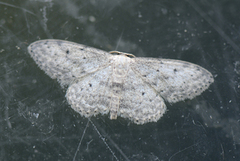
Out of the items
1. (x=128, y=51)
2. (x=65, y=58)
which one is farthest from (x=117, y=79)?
(x=65, y=58)

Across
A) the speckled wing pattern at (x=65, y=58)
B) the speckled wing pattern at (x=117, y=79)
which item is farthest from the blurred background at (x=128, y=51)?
the speckled wing pattern at (x=65, y=58)

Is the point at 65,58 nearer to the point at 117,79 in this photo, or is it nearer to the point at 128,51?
the point at 117,79

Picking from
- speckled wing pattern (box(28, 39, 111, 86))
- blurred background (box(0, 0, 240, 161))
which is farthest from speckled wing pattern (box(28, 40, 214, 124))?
blurred background (box(0, 0, 240, 161))

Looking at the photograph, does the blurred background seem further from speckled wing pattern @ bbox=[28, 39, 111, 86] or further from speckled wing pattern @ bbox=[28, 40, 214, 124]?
speckled wing pattern @ bbox=[28, 39, 111, 86]

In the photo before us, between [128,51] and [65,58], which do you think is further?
[128,51]

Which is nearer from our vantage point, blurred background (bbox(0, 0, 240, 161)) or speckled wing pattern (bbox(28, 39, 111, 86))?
speckled wing pattern (bbox(28, 39, 111, 86))

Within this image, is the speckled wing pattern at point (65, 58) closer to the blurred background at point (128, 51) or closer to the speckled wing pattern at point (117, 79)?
the speckled wing pattern at point (117, 79)

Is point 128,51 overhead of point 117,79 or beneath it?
overhead
